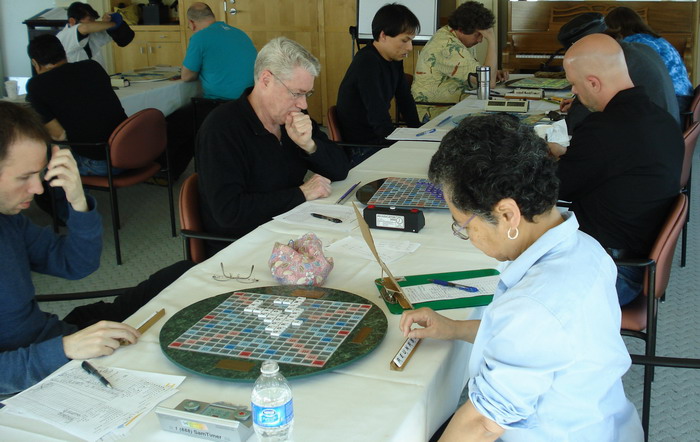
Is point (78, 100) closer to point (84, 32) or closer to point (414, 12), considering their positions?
point (84, 32)

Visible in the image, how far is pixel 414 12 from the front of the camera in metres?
6.60

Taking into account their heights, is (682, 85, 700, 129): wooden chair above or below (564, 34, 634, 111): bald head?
below

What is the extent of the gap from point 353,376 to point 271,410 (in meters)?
0.29

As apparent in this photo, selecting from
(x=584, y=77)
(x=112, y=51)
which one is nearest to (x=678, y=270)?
(x=584, y=77)

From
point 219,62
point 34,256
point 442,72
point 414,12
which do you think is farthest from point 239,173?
point 414,12

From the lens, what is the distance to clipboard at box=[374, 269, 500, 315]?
1.58 m

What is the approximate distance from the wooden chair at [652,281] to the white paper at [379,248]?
60 cm

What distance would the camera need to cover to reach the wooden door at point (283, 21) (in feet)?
23.0

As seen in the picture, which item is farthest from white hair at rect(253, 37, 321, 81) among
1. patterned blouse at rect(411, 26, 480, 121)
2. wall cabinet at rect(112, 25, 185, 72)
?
wall cabinet at rect(112, 25, 185, 72)

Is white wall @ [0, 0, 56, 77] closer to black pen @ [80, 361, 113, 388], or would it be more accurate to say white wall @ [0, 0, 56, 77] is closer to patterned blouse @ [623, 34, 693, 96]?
patterned blouse @ [623, 34, 693, 96]

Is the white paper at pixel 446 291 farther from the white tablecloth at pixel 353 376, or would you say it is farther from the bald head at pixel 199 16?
the bald head at pixel 199 16

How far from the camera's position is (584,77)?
8.38ft

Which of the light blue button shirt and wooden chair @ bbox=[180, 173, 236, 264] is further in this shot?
wooden chair @ bbox=[180, 173, 236, 264]

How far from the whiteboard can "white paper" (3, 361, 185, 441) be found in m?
5.68
